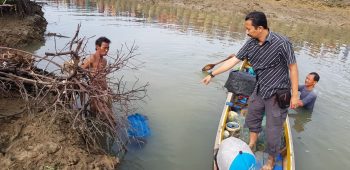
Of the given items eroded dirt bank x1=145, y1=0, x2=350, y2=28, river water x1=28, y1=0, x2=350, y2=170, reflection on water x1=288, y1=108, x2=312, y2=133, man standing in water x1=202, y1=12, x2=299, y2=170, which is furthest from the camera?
eroded dirt bank x1=145, y1=0, x2=350, y2=28

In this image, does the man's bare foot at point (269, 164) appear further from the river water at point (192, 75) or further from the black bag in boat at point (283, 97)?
the river water at point (192, 75)

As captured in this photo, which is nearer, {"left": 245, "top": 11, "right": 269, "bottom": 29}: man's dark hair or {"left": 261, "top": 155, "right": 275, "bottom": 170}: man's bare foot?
{"left": 245, "top": 11, "right": 269, "bottom": 29}: man's dark hair

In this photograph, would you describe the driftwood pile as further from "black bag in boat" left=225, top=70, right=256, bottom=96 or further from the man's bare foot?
"black bag in boat" left=225, top=70, right=256, bottom=96

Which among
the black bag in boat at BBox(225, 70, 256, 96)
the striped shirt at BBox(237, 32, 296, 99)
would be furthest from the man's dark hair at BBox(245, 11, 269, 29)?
the black bag in boat at BBox(225, 70, 256, 96)

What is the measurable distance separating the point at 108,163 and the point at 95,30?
12468mm

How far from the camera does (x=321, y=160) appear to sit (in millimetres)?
6504

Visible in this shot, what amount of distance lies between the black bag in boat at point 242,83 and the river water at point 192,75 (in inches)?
33.5

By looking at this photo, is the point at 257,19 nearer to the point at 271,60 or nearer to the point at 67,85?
the point at 271,60

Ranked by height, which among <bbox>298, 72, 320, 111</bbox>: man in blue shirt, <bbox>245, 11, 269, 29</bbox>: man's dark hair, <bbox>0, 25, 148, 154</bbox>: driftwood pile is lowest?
<bbox>298, 72, 320, 111</bbox>: man in blue shirt

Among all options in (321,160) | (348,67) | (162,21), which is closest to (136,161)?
(321,160)

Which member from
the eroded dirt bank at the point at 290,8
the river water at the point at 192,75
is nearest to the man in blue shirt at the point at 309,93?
the river water at the point at 192,75

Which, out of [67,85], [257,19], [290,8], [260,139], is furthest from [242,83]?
[290,8]

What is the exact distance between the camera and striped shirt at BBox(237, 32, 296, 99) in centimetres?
480

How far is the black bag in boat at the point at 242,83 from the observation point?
7.53 meters
